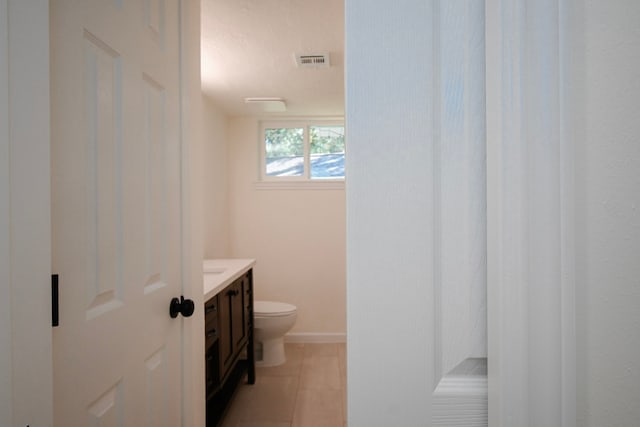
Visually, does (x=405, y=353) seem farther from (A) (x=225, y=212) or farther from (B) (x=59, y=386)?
(A) (x=225, y=212)

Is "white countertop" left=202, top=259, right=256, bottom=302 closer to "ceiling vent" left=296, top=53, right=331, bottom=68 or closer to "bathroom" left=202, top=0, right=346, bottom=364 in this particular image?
"bathroom" left=202, top=0, right=346, bottom=364

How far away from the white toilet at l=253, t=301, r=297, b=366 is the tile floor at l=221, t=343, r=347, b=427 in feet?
0.37

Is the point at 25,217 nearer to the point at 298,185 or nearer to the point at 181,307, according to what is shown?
the point at 181,307

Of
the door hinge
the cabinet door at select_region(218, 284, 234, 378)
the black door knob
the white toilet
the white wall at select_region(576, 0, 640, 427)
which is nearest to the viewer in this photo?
the white wall at select_region(576, 0, 640, 427)

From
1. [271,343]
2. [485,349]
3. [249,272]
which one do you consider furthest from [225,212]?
[485,349]

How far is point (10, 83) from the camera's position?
1.90 feet

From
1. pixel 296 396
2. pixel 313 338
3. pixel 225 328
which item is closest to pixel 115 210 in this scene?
pixel 225 328

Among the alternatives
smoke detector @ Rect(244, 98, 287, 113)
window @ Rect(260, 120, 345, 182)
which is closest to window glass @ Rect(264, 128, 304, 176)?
window @ Rect(260, 120, 345, 182)

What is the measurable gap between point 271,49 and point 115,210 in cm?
178

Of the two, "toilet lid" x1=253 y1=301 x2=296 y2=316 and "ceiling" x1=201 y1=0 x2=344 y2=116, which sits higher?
"ceiling" x1=201 y1=0 x2=344 y2=116

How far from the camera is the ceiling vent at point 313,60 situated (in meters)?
2.45

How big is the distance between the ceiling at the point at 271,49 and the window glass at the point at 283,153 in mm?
582

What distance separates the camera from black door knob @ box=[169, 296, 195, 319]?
4.12 feet

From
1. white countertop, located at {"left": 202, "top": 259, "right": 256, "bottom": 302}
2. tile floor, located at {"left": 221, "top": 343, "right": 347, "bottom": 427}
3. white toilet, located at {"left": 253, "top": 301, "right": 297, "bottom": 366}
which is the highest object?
white countertop, located at {"left": 202, "top": 259, "right": 256, "bottom": 302}
